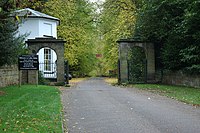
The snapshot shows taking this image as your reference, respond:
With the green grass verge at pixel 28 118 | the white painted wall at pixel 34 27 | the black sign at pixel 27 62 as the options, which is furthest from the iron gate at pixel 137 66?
the green grass verge at pixel 28 118

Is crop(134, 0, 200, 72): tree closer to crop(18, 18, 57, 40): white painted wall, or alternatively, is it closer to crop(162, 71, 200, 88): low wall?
crop(162, 71, 200, 88): low wall

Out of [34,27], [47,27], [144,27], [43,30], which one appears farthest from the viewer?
[47,27]

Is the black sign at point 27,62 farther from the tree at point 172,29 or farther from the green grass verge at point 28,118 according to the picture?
the tree at point 172,29

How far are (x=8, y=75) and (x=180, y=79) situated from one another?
38.9ft

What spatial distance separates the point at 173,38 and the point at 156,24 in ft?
7.50

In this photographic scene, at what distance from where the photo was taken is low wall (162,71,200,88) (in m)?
20.6

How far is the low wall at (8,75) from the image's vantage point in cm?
2028

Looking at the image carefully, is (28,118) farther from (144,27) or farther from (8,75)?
(144,27)

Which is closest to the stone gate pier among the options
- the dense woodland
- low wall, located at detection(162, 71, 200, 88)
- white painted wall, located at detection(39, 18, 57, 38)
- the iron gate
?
the iron gate

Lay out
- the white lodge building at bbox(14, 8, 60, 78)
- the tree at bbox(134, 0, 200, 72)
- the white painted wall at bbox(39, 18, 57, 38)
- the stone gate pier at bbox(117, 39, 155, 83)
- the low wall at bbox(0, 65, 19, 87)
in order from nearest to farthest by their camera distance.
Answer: the tree at bbox(134, 0, 200, 72) < the low wall at bbox(0, 65, 19, 87) < the stone gate pier at bbox(117, 39, 155, 83) < the white lodge building at bbox(14, 8, 60, 78) < the white painted wall at bbox(39, 18, 57, 38)

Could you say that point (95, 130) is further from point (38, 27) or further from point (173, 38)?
point (38, 27)

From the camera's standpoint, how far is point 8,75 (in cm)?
2120

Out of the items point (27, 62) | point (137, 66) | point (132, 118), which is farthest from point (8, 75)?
point (132, 118)

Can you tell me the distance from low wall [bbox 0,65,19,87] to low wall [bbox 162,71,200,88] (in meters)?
11.5
